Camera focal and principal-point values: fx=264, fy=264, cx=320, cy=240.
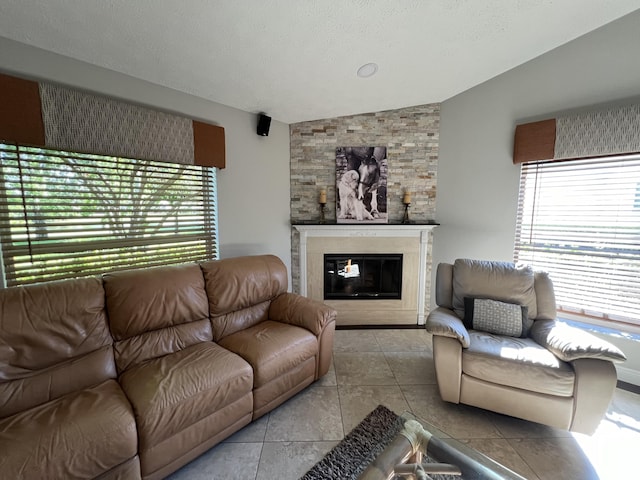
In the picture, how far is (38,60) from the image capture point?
171 centimetres

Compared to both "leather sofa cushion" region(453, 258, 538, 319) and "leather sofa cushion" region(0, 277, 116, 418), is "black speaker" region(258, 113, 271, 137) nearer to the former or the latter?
"leather sofa cushion" region(0, 277, 116, 418)

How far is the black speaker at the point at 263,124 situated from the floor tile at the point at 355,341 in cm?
243

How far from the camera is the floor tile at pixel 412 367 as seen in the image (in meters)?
2.24

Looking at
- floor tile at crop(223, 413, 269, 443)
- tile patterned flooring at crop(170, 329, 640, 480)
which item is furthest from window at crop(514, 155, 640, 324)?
floor tile at crop(223, 413, 269, 443)

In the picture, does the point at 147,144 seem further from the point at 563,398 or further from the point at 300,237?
the point at 563,398

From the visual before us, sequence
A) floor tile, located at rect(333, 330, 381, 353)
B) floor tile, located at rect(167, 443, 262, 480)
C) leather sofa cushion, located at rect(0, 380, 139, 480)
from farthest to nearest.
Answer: floor tile, located at rect(333, 330, 381, 353), floor tile, located at rect(167, 443, 262, 480), leather sofa cushion, located at rect(0, 380, 139, 480)

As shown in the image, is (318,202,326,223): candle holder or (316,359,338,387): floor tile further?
(318,202,326,223): candle holder

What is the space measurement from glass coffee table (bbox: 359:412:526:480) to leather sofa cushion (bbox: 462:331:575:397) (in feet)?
2.52

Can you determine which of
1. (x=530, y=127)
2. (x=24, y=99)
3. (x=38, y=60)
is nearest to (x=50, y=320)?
(x=24, y=99)

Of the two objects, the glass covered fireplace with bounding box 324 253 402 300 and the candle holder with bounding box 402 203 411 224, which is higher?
the candle holder with bounding box 402 203 411 224

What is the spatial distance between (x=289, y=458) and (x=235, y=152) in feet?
8.56

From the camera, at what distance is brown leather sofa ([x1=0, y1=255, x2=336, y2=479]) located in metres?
1.14

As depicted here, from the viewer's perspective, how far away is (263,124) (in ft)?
9.33

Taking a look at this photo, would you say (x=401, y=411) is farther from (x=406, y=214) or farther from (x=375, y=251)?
(x=406, y=214)
